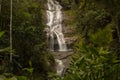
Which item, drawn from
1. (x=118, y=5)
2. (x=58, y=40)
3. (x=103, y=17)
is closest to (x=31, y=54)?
(x=103, y=17)

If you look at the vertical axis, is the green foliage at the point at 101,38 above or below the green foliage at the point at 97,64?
above

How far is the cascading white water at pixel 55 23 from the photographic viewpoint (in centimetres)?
1809

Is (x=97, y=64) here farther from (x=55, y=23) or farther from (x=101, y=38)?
(x=55, y=23)

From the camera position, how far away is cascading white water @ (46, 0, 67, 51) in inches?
712

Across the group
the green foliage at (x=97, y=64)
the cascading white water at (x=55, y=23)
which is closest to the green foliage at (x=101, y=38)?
the green foliage at (x=97, y=64)

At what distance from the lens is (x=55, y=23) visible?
20.1 m

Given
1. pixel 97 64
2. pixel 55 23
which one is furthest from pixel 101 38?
pixel 55 23

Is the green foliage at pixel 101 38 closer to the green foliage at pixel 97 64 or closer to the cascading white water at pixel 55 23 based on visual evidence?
the green foliage at pixel 97 64

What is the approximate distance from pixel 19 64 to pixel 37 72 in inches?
71.5

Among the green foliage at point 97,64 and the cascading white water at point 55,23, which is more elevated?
the cascading white water at point 55,23

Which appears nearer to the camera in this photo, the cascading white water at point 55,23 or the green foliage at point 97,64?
the green foliage at point 97,64

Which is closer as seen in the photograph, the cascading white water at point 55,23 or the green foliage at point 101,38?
the green foliage at point 101,38

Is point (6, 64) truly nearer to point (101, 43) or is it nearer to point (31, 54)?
point (31, 54)

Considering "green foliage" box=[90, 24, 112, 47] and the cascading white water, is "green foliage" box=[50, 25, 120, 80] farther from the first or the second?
the cascading white water
